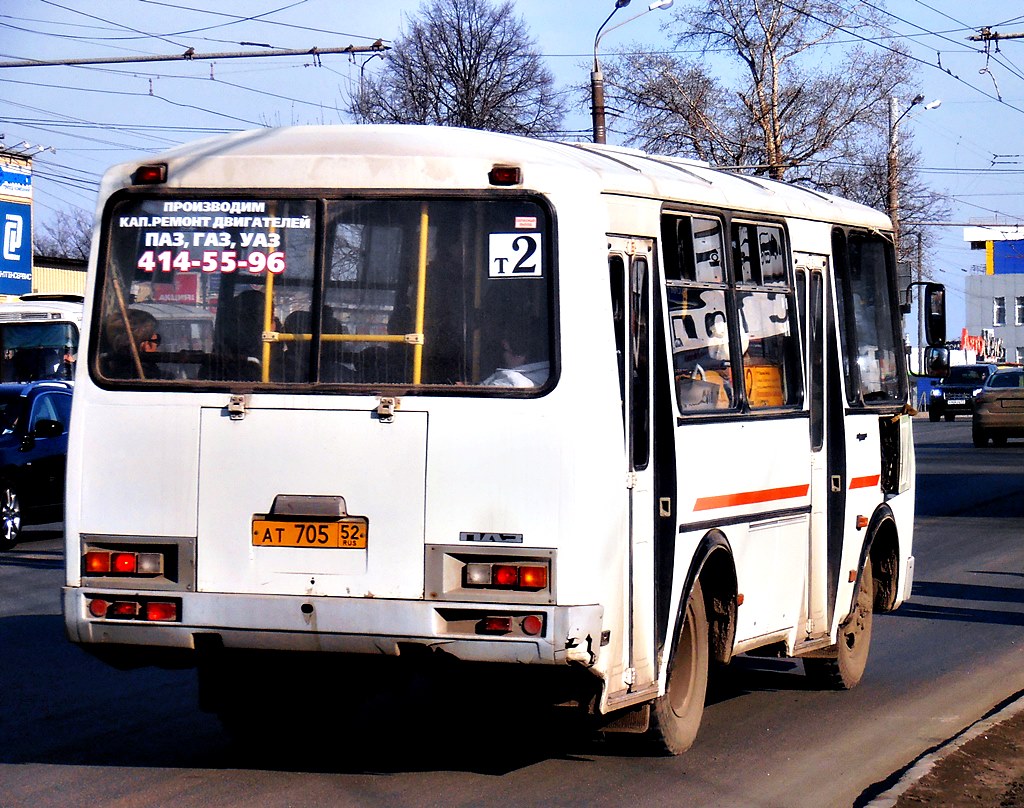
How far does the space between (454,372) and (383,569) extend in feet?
2.68

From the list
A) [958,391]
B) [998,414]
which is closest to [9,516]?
[998,414]

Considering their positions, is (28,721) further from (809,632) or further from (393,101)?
(393,101)

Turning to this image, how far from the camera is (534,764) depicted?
728 cm

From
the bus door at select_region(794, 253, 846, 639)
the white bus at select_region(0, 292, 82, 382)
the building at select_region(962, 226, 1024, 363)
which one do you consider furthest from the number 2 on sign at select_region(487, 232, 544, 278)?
the building at select_region(962, 226, 1024, 363)

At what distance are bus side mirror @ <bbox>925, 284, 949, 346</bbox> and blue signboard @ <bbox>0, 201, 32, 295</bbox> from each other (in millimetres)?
37142

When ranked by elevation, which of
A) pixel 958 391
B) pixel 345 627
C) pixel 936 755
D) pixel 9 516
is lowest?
pixel 936 755

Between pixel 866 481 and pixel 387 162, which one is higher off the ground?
pixel 387 162

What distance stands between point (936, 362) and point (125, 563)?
5918 millimetres

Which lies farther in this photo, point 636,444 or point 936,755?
point 936,755

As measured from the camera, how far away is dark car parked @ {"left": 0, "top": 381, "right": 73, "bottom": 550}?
17.8m

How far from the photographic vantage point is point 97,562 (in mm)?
6613

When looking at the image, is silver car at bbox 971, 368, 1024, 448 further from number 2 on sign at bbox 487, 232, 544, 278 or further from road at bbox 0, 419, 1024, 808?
number 2 on sign at bbox 487, 232, 544, 278

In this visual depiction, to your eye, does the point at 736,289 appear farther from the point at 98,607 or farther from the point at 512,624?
the point at 98,607

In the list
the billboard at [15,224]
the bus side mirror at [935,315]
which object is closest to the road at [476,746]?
the bus side mirror at [935,315]
